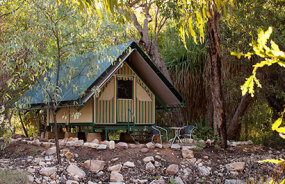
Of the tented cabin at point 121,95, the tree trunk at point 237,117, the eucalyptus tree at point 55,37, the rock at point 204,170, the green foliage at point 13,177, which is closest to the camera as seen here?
the green foliage at point 13,177

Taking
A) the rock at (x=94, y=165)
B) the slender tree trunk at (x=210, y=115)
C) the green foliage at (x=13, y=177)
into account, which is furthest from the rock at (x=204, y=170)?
the slender tree trunk at (x=210, y=115)

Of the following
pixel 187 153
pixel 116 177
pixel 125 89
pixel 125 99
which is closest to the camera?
pixel 116 177

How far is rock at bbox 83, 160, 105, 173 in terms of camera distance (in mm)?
9234

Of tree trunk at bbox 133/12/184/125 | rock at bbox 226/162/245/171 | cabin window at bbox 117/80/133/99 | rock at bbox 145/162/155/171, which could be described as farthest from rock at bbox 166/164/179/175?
tree trunk at bbox 133/12/184/125

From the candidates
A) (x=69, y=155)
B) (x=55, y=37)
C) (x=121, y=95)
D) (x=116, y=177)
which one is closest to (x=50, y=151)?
(x=69, y=155)

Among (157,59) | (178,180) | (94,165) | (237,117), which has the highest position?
(157,59)

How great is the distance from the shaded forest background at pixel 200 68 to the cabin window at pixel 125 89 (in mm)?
1458

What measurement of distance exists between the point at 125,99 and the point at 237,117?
4.21 metres

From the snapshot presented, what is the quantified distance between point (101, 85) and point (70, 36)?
2586 millimetres

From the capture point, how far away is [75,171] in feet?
29.1

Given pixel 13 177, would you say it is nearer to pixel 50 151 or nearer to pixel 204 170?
pixel 50 151

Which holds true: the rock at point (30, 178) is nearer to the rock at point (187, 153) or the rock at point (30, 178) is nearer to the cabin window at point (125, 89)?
the rock at point (187, 153)

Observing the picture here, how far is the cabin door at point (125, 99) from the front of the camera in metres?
12.8

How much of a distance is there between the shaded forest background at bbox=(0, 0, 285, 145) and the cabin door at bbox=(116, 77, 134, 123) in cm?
146
